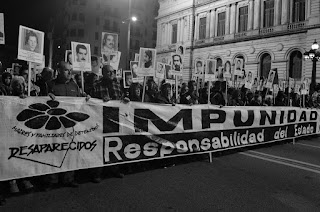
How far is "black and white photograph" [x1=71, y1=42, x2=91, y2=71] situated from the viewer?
5234mm

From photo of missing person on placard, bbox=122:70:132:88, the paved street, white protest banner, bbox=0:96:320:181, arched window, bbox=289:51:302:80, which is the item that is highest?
arched window, bbox=289:51:302:80

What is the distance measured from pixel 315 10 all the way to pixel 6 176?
2968 cm

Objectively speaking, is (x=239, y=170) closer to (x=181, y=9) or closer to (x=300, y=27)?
(x=300, y=27)

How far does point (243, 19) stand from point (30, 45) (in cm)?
3345

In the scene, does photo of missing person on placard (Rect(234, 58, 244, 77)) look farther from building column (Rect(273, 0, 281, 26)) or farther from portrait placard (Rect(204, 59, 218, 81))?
building column (Rect(273, 0, 281, 26))

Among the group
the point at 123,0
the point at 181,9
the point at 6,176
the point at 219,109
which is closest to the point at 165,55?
the point at 181,9

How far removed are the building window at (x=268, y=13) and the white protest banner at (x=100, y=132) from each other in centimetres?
2810

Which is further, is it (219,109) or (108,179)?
(219,109)

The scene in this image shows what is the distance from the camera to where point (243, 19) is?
113 ft

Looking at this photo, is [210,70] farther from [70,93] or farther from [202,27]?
[202,27]

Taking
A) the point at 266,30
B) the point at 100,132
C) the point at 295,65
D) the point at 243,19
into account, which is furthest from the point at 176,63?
the point at 243,19

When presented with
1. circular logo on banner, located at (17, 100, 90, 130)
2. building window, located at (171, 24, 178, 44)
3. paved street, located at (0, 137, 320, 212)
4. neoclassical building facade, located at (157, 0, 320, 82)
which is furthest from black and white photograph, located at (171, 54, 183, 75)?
building window, located at (171, 24, 178, 44)

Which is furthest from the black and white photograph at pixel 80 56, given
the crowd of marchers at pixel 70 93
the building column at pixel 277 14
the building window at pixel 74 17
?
the building window at pixel 74 17

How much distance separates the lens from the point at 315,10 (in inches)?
1053
